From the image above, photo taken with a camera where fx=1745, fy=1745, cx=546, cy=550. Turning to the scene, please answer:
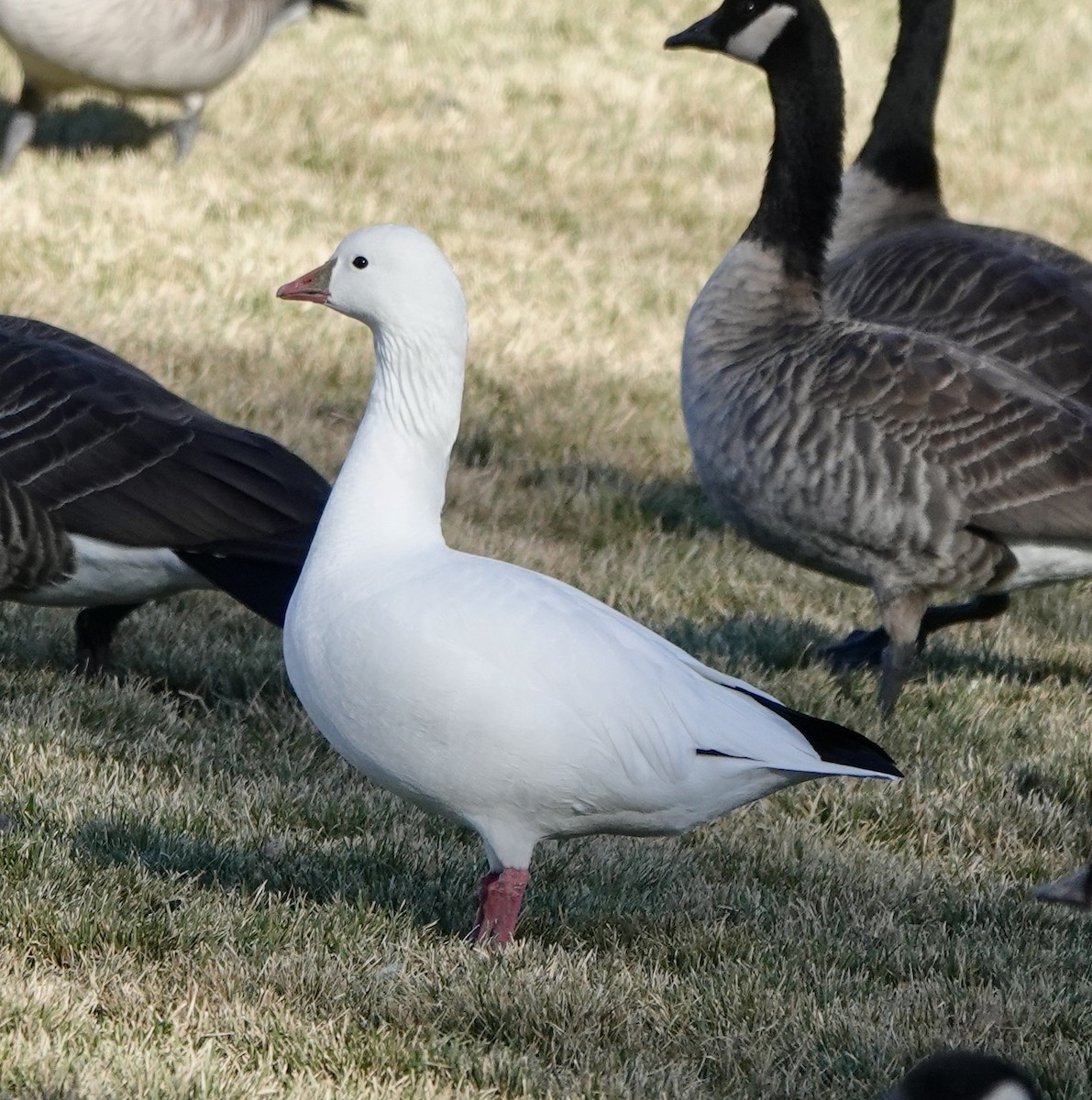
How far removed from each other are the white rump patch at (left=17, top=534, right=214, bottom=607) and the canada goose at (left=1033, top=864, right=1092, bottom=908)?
2.34m

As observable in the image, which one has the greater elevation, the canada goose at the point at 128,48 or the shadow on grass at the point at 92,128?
the canada goose at the point at 128,48

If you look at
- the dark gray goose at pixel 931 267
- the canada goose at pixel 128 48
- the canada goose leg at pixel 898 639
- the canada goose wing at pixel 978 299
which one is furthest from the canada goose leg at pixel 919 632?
the canada goose at pixel 128 48

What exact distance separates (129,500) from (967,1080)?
303 cm

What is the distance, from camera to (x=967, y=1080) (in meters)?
2.52

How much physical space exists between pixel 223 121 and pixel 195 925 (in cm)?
933

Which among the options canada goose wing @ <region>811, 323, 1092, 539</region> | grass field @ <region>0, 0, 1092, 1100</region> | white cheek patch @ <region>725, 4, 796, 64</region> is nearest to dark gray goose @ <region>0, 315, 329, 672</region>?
grass field @ <region>0, 0, 1092, 1100</region>

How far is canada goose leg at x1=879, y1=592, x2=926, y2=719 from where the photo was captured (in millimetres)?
5145

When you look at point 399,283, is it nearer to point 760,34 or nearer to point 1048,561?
point 1048,561

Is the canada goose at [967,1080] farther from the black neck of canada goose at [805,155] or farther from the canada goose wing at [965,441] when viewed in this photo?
the black neck of canada goose at [805,155]

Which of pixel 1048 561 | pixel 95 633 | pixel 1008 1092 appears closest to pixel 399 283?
pixel 1008 1092

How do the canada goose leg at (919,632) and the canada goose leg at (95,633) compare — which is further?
the canada goose leg at (919,632)

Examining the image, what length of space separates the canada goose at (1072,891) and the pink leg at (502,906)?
132cm

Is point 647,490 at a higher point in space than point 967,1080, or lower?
lower

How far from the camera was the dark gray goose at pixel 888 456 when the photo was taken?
4.98 meters
